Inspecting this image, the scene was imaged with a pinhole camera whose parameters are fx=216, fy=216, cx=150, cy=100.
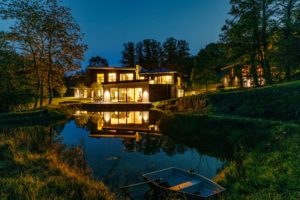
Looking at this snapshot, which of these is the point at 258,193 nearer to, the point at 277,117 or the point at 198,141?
the point at 198,141

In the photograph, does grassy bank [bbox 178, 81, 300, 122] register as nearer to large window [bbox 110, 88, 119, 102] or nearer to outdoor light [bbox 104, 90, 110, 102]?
large window [bbox 110, 88, 119, 102]

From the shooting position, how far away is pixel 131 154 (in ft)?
31.8

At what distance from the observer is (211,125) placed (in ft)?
42.8

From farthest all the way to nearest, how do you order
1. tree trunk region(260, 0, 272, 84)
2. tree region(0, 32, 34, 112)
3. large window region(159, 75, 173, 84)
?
1. large window region(159, 75, 173, 84)
2. tree region(0, 32, 34, 112)
3. tree trunk region(260, 0, 272, 84)

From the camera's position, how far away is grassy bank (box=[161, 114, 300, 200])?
4957mm

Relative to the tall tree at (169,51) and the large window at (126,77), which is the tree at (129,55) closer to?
the tall tree at (169,51)

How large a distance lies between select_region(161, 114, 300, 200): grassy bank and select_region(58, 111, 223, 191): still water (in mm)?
780

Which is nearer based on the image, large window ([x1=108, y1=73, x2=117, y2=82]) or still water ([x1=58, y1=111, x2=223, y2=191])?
still water ([x1=58, y1=111, x2=223, y2=191])

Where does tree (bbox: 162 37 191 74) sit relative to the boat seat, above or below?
above

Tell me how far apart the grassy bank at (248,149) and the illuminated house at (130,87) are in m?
13.1

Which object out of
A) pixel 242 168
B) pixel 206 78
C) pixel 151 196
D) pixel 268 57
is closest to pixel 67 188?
pixel 151 196

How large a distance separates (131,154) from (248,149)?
4.88m

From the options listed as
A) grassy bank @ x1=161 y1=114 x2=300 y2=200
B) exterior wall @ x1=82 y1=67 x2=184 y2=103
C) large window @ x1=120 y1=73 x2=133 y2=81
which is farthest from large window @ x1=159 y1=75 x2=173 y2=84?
grassy bank @ x1=161 y1=114 x2=300 y2=200

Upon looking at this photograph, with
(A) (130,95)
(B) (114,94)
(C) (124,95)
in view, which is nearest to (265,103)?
(A) (130,95)
